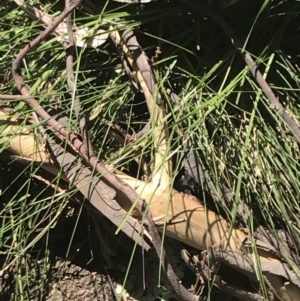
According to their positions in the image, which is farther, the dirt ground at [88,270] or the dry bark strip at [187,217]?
the dirt ground at [88,270]

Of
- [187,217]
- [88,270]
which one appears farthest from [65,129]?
[88,270]

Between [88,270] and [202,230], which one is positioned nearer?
[202,230]

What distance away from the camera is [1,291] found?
3.20 feet

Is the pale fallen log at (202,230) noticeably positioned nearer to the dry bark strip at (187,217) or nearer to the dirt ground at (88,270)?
the dry bark strip at (187,217)

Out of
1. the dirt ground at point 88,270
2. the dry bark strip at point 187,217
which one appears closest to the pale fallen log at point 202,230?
the dry bark strip at point 187,217

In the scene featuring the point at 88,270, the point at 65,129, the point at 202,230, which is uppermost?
the point at 65,129

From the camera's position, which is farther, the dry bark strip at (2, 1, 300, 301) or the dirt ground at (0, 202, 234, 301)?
the dirt ground at (0, 202, 234, 301)

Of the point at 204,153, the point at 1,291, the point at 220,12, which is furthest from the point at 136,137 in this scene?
the point at 1,291

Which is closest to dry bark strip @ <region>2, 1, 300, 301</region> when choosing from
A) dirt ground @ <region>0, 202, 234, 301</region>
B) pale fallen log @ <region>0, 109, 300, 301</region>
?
pale fallen log @ <region>0, 109, 300, 301</region>

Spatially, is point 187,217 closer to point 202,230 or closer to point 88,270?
point 202,230

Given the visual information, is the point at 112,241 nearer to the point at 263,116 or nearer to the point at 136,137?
the point at 136,137

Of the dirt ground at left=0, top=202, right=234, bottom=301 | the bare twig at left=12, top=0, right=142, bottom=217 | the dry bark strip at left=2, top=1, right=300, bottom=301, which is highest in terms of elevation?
the bare twig at left=12, top=0, right=142, bottom=217

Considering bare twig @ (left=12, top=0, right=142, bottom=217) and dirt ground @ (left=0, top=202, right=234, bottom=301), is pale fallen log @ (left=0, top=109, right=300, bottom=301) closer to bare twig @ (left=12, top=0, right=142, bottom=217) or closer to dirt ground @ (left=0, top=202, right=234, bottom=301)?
bare twig @ (left=12, top=0, right=142, bottom=217)

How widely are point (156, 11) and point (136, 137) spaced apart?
0.20 m
